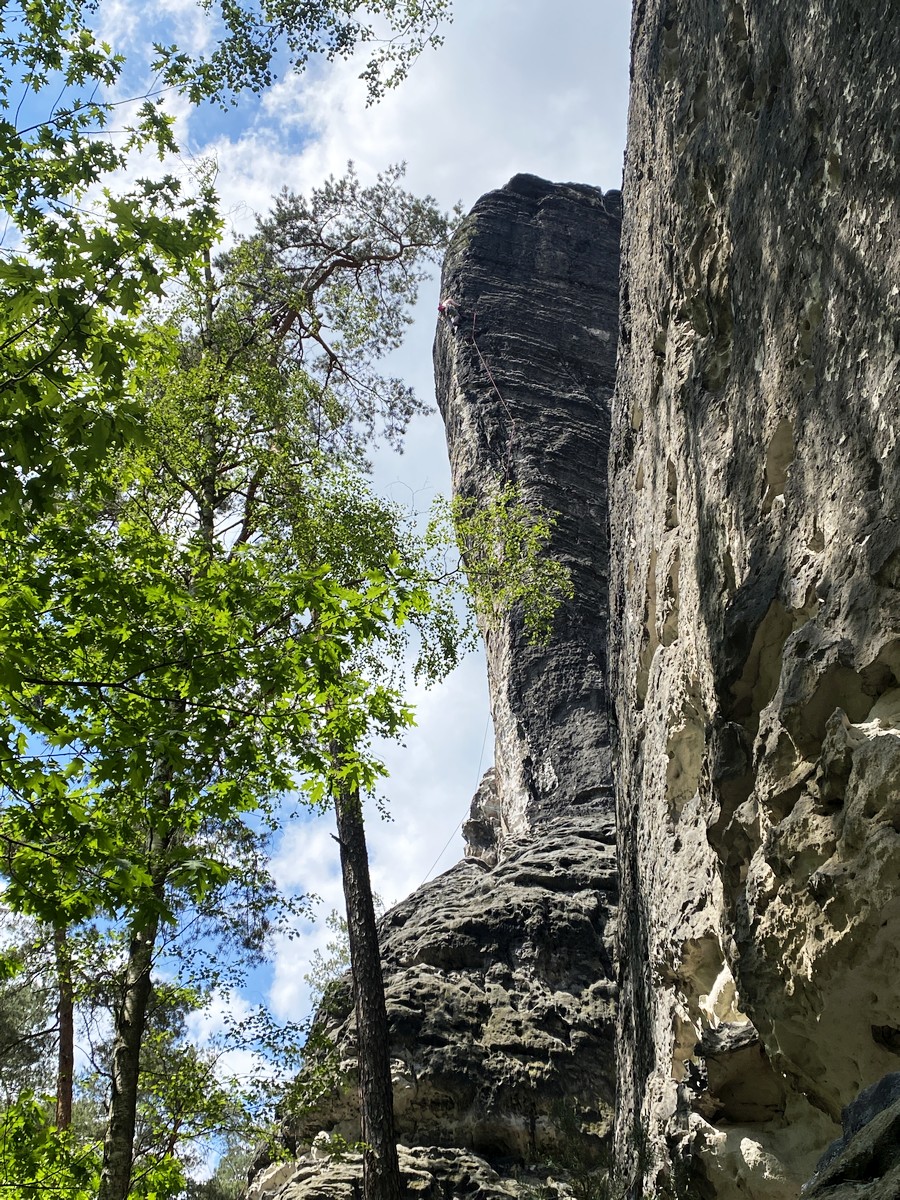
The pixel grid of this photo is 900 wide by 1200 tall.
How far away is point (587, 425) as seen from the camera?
18.5m

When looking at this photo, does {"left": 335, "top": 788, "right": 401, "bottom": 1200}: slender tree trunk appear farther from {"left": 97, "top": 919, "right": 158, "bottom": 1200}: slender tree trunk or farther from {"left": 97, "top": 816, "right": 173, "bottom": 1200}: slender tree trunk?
{"left": 97, "top": 919, "right": 158, "bottom": 1200}: slender tree trunk

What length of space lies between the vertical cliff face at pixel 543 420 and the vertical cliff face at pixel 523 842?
0.04 metres

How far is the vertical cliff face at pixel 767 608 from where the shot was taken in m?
3.59

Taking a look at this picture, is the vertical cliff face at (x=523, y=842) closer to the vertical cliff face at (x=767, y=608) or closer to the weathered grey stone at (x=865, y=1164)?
the vertical cliff face at (x=767, y=608)

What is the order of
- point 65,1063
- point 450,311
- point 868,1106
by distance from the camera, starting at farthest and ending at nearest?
point 450,311
point 65,1063
point 868,1106

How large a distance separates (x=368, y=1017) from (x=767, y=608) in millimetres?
6589

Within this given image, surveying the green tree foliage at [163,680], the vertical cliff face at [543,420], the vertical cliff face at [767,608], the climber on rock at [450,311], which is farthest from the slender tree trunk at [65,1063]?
the climber on rock at [450,311]

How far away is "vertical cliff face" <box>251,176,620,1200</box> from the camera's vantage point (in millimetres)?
9094

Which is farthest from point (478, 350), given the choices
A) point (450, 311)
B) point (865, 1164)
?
point (865, 1164)

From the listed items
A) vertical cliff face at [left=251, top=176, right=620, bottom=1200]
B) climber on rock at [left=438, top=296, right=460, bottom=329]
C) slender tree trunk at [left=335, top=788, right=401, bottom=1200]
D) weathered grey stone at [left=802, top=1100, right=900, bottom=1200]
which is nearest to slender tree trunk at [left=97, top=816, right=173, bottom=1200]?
slender tree trunk at [left=335, top=788, right=401, bottom=1200]

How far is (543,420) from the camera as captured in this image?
18.2 metres

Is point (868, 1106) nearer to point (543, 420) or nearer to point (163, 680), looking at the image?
point (163, 680)

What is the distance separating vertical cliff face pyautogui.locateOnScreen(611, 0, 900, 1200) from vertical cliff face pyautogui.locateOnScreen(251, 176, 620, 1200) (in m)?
1.49

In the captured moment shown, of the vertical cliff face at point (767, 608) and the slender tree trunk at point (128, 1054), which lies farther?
the slender tree trunk at point (128, 1054)
